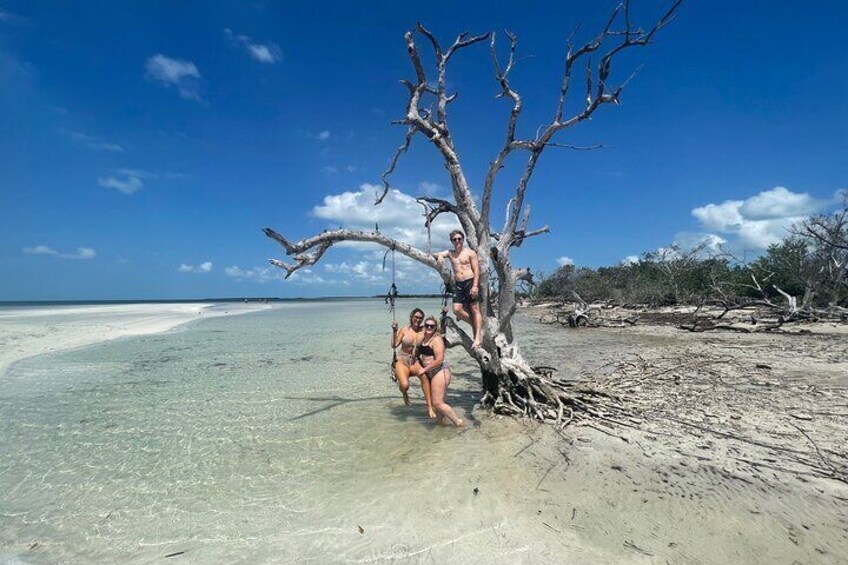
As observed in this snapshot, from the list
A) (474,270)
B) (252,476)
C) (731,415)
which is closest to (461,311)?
(474,270)

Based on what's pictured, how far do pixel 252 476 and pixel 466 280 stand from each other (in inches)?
159

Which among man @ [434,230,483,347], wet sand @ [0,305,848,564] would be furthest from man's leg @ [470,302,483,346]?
wet sand @ [0,305,848,564]

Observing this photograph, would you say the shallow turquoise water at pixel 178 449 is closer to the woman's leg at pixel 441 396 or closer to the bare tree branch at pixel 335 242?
the woman's leg at pixel 441 396

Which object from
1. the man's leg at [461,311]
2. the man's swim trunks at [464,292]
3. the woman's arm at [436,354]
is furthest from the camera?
the man's leg at [461,311]

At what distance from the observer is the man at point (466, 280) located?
22.8 feet

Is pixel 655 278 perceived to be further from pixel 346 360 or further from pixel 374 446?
pixel 374 446

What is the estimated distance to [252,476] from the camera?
16.6ft

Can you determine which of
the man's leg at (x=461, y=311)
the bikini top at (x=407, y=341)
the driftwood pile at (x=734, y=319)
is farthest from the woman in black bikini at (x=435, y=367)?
the driftwood pile at (x=734, y=319)

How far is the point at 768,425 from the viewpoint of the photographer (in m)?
5.61

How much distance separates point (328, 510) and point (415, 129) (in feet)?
19.1

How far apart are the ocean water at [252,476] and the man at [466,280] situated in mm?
1603

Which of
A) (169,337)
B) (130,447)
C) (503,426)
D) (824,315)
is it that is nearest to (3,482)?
(130,447)

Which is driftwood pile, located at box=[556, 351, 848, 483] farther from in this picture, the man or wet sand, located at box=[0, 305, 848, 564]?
the man

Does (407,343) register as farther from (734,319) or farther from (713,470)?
(734,319)
